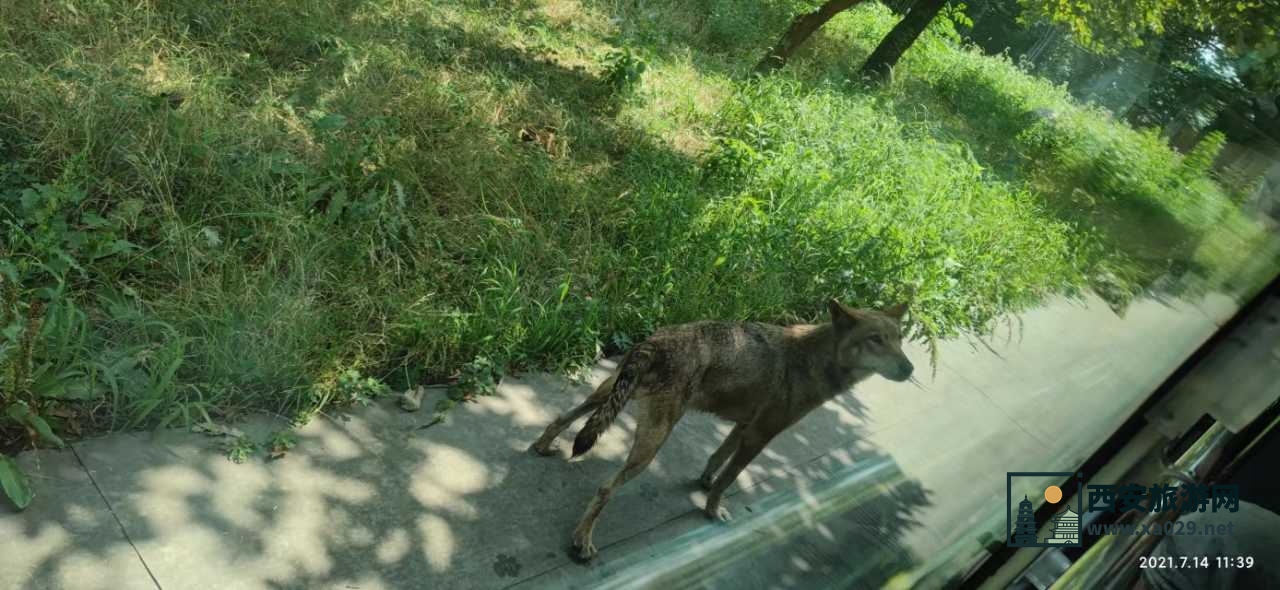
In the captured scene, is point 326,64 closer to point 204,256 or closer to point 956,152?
point 204,256

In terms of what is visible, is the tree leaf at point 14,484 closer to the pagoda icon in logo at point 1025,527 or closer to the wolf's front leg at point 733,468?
the wolf's front leg at point 733,468

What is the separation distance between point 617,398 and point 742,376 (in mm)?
707

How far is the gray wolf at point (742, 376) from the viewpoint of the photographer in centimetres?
358

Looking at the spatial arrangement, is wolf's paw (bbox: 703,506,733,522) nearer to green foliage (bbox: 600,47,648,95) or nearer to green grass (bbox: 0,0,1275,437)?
green grass (bbox: 0,0,1275,437)

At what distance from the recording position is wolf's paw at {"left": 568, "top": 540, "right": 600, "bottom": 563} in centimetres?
338

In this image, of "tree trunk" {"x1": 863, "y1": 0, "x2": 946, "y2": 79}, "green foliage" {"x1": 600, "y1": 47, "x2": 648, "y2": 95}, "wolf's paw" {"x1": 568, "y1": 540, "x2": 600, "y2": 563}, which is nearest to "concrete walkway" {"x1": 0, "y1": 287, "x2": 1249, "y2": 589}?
"wolf's paw" {"x1": 568, "y1": 540, "x2": 600, "y2": 563}

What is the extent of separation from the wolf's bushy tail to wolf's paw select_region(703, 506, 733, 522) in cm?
64

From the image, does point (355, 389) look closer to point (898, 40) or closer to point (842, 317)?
point (842, 317)

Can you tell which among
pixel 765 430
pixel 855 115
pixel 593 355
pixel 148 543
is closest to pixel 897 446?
pixel 765 430

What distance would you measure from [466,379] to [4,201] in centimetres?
232

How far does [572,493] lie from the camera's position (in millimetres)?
3807
